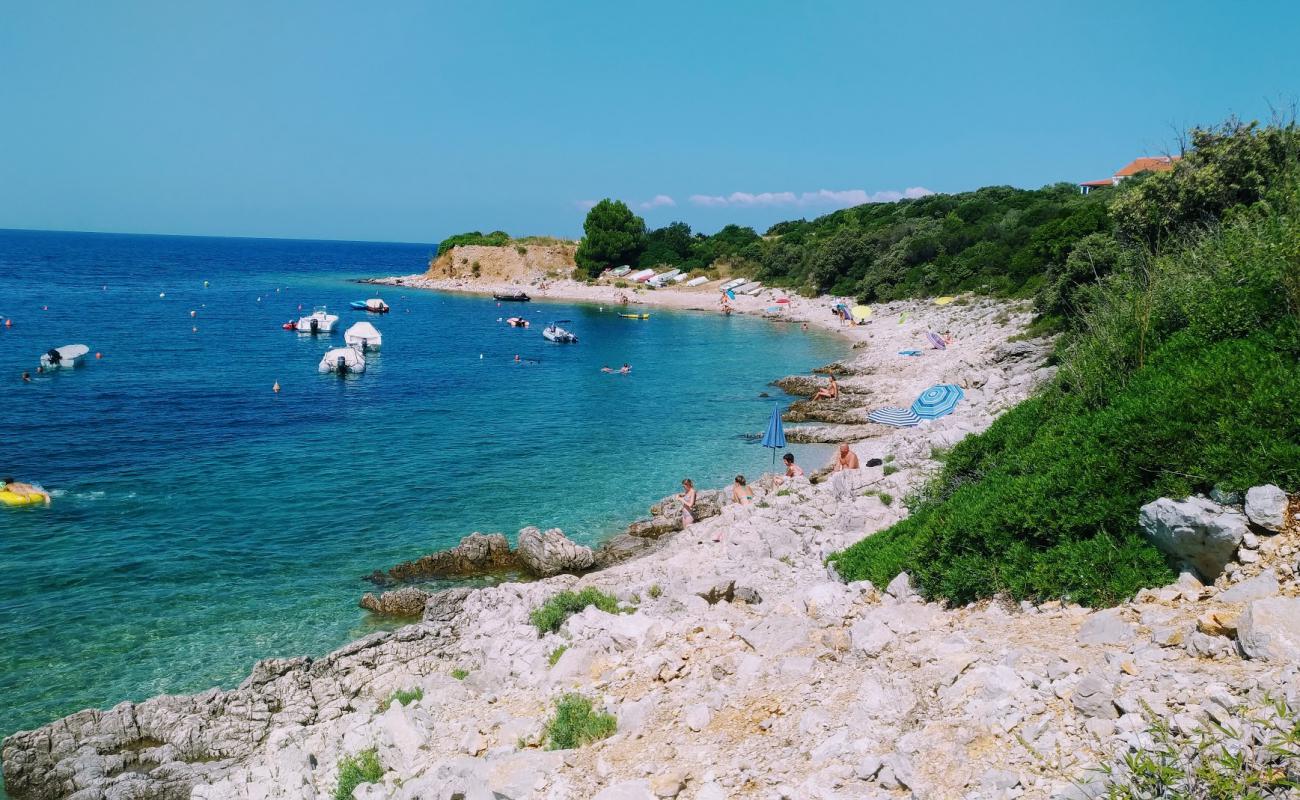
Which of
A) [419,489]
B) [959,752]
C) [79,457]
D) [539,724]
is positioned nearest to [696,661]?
[539,724]

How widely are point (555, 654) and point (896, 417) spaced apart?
691 inches

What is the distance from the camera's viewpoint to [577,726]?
8.40 m

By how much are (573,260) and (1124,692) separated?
113946 millimetres

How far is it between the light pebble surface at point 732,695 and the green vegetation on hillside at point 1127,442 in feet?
1.71

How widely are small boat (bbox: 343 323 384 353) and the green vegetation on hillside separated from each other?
153 feet

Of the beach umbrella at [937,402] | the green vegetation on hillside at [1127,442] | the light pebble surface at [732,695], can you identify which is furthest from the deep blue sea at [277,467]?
the green vegetation on hillside at [1127,442]

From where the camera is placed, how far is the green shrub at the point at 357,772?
29.0 feet

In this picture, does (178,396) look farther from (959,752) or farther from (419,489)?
(959,752)

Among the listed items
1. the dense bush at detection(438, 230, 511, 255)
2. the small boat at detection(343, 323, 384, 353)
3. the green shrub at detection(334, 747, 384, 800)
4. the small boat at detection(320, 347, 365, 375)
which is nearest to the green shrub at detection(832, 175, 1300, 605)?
the green shrub at detection(334, 747, 384, 800)

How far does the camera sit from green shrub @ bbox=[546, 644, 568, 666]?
11164 mm

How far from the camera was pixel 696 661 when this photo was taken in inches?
365

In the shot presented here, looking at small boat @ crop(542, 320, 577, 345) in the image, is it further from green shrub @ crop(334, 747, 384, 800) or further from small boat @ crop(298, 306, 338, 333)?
green shrub @ crop(334, 747, 384, 800)

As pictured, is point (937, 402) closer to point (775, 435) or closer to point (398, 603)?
point (775, 435)

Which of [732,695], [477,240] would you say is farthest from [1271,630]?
[477,240]
